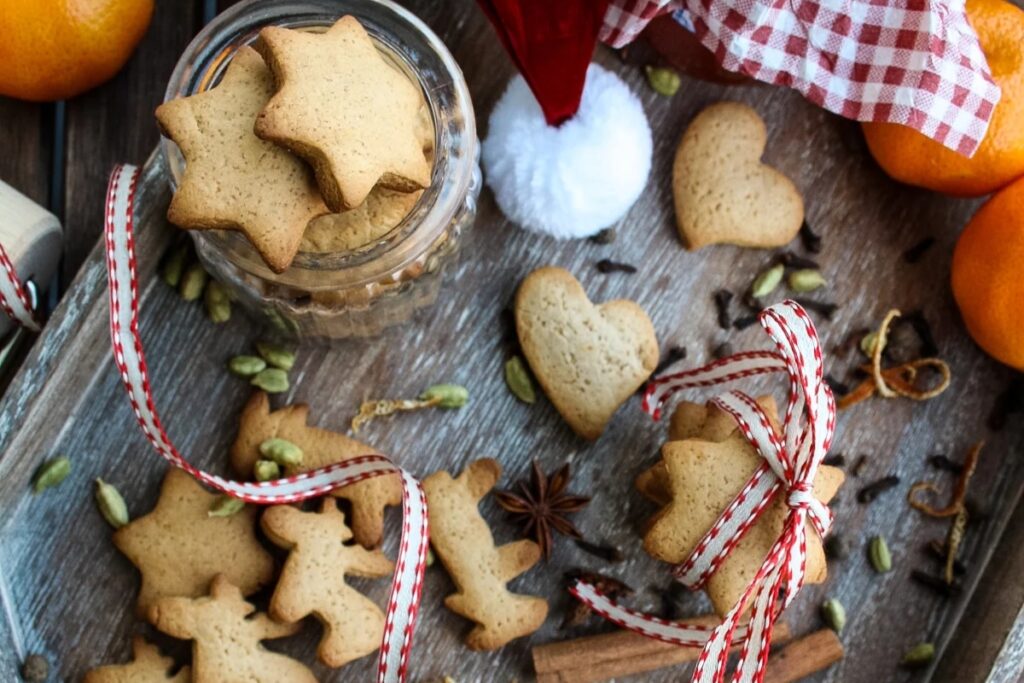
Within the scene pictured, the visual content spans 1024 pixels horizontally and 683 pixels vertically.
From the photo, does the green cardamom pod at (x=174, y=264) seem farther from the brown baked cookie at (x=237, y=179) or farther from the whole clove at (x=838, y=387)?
the whole clove at (x=838, y=387)

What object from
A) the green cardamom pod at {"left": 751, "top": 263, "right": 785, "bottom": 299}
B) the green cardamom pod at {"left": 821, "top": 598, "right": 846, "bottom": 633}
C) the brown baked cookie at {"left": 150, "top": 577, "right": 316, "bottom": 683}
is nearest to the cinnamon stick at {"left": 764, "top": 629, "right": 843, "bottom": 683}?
the green cardamom pod at {"left": 821, "top": 598, "right": 846, "bottom": 633}

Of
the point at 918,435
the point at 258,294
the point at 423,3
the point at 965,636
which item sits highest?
the point at 423,3

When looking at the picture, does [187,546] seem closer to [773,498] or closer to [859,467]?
[773,498]

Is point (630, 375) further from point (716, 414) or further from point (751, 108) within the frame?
point (751, 108)

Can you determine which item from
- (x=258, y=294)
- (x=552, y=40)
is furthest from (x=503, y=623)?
(x=552, y=40)

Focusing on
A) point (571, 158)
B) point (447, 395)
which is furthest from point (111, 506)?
point (571, 158)

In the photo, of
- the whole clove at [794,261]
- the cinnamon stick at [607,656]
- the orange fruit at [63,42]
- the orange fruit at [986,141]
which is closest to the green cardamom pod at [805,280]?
the whole clove at [794,261]
